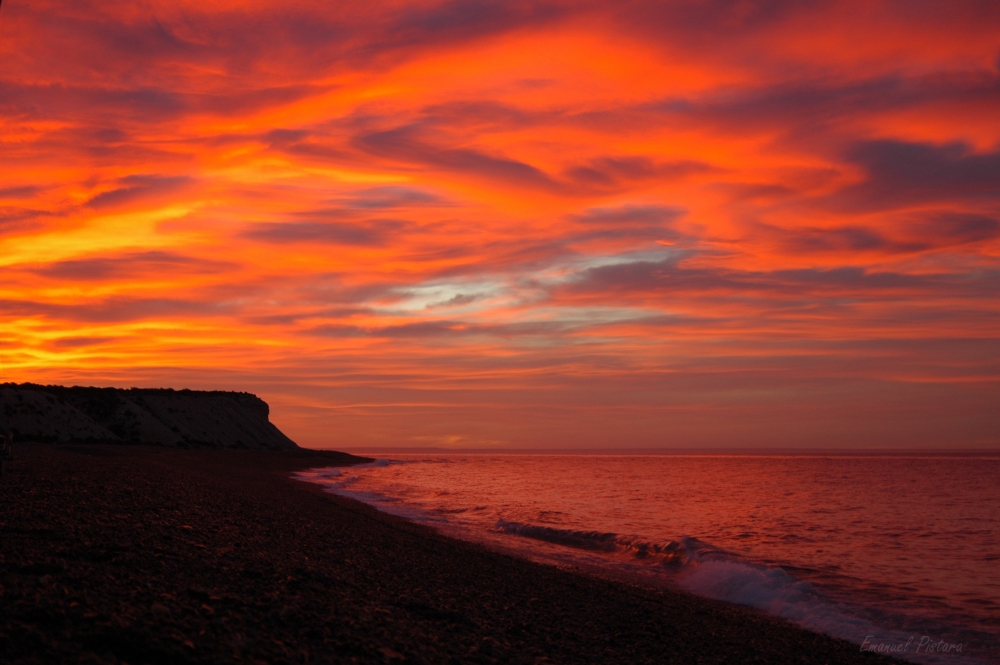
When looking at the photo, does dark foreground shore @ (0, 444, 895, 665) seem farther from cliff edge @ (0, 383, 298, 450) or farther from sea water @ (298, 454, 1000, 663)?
cliff edge @ (0, 383, 298, 450)

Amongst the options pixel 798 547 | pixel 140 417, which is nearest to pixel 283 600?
pixel 798 547

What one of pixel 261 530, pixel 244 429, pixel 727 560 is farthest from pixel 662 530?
pixel 244 429

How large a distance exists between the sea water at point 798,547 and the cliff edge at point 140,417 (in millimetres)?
33795

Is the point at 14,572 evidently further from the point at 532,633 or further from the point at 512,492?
the point at 512,492

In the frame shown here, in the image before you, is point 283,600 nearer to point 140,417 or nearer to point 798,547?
point 798,547

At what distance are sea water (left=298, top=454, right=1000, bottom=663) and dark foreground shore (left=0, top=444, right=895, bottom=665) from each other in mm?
2321

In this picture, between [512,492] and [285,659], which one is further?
[512,492]

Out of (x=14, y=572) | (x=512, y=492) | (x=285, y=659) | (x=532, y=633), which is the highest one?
(x=14, y=572)

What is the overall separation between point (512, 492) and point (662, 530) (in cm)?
2137

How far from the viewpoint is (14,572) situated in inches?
282

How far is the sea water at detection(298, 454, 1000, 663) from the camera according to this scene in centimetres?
1460

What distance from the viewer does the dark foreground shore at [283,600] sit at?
20.7 feet

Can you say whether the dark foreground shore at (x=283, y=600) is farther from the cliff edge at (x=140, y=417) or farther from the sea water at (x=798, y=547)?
the cliff edge at (x=140, y=417)

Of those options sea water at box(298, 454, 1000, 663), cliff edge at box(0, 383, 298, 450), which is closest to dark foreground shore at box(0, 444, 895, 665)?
sea water at box(298, 454, 1000, 663)
